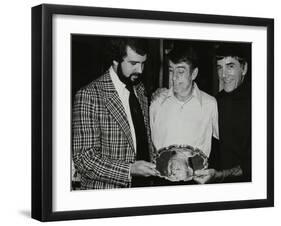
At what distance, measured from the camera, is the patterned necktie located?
2.96 m

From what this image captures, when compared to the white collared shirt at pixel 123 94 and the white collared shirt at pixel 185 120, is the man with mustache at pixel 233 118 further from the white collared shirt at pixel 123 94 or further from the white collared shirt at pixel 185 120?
the white collared shirt at pixel 123 94

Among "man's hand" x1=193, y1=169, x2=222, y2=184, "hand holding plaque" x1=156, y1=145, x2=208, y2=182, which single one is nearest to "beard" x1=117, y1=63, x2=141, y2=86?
"hand holding plaque" x1=156, y1=145, x2=208, y2=182

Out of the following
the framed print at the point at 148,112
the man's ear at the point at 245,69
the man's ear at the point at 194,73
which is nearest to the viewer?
the framed print at the point at 148,112

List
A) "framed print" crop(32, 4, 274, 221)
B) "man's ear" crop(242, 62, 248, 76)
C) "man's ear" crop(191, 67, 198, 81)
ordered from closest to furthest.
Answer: "framed print" crop(32, 4, 274, 221)
"man's ear" crop(191, 67, 198, 81)
"man's ear" crop(242, 62, 248, 76)

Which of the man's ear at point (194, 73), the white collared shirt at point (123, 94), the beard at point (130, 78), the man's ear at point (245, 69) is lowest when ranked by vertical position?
the white collared shirt at point (123, 94)

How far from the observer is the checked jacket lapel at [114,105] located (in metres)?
2.91

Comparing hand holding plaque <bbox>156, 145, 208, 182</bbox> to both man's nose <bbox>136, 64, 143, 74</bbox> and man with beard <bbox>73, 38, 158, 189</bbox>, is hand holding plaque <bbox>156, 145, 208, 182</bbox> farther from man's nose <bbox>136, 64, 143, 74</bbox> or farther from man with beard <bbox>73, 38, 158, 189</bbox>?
man's nose <bbox>136, 64, 143, 74</bbox>

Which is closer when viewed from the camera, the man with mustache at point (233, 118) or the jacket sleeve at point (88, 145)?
the jacket sleeve at point (88, 145)

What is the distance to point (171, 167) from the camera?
304 centimetres

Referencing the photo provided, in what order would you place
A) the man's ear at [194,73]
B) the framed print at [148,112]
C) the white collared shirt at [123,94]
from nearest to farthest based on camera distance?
the framed print at [148,112], the white collared shirt at [123,94], the man's ear at [194,73]

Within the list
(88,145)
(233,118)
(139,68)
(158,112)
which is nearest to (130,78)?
(139,68)

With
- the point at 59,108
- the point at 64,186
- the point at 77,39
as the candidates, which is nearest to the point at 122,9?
the point at 77,39

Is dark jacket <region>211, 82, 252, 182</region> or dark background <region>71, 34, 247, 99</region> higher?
dark background <region>71, 34, 247, 99</region>

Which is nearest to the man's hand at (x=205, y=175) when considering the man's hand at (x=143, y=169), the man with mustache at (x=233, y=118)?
the man with mustache at (x=233, y=118)
